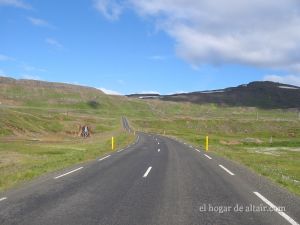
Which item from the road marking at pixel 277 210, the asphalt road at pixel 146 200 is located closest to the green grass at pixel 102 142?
the asphalt road at pixel 146 200

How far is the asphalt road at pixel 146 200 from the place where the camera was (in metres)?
9.51

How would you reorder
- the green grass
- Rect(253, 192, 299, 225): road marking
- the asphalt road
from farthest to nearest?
1. the green grass
2. the asphalt road
3. Rect(253, 192, 299, 225): road marking

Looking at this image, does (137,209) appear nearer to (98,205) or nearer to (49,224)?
(98,205)

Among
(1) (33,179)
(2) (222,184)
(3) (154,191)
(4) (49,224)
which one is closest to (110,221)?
(4) (49,224)

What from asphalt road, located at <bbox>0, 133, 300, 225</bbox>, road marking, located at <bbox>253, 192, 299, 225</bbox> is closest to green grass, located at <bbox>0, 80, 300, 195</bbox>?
asphalt road, located at <bbox>0, 133, 300, 225</bbox>

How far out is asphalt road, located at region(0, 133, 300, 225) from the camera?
9.51 m

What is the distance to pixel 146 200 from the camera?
1178 centimetres

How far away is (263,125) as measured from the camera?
149500mm

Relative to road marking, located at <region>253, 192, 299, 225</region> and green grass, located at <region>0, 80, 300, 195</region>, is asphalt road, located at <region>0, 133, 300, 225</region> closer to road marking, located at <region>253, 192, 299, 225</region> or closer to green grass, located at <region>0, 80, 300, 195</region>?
road marking, located at <region>253, 192, 299, 225</region>

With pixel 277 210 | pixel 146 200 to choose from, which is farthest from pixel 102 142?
pixel 277 210

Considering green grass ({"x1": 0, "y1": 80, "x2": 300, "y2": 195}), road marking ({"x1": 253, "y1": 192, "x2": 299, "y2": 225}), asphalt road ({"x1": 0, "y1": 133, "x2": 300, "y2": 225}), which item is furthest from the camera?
green grass ({"x1": 0, "y1": 80, "x2": 300, "y2": 195})

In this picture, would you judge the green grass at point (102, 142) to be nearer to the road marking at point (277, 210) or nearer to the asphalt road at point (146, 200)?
the asphalt road at point (146, 200)

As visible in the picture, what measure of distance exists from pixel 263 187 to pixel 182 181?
3.03m

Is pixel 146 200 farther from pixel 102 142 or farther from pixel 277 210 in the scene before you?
pixel 102 142
